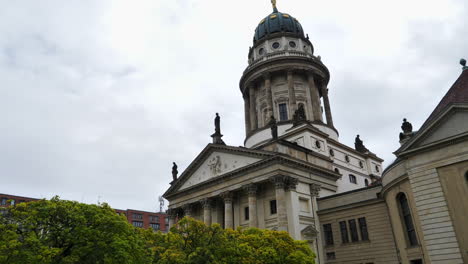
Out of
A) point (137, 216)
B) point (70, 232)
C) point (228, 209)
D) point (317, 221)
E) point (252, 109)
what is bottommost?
point (70, 232)

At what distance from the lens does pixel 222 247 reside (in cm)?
2316

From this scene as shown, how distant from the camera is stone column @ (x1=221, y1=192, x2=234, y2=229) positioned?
39.8 m

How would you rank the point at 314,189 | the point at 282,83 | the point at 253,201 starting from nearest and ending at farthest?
1. the point at 253,201
2. the point at 314,189
3. the point at 282,83

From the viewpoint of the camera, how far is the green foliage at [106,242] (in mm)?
19312

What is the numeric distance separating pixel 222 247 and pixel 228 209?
17295 millimetres

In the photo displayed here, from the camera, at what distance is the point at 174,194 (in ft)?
159

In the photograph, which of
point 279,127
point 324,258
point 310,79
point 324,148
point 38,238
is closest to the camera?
point 38,238

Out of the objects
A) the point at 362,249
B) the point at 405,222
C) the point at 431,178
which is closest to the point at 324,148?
the point at 362,249

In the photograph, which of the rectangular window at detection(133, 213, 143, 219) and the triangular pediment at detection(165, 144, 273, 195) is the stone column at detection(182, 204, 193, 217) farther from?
the rectangular window at detection(133, 213, 143, 219)

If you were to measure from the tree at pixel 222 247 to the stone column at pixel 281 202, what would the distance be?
29.8ft

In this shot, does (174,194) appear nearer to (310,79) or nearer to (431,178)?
(310,79)

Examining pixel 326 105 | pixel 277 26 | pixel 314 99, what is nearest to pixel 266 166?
pixel 314 99

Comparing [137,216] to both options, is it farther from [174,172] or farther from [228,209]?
[228,209]

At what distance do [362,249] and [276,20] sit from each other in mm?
40614
